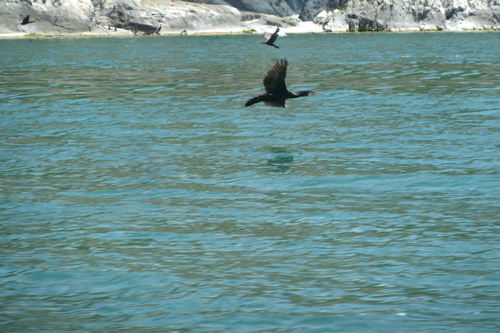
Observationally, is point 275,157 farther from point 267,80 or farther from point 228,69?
point 228,69

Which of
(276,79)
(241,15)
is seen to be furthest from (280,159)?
(241,15)

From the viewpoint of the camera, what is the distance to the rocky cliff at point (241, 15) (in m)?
83.1

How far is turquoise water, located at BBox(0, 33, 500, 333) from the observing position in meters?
6.37

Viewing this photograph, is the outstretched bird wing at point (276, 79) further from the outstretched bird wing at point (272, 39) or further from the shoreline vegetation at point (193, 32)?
the shoreline vegetation at point (193, 32)

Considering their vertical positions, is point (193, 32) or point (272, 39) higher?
point (193, 32)

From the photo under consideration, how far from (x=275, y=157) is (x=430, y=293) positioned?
6629mm

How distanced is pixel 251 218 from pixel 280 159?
3.83 metres

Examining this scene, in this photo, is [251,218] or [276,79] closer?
[251,218]

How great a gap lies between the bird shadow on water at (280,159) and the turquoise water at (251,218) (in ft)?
0.19

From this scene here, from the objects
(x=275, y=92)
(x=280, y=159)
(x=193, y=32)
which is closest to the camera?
(x=280, y=159)

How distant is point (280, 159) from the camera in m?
12.8

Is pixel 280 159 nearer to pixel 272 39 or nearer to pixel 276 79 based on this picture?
pixel 276 79

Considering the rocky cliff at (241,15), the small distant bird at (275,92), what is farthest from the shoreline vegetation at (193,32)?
the small distant bird at (275,92)

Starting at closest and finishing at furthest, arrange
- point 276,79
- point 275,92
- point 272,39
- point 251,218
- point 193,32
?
point 251,218
point 276,79
point 275,92
point 272,39
point 193,32
